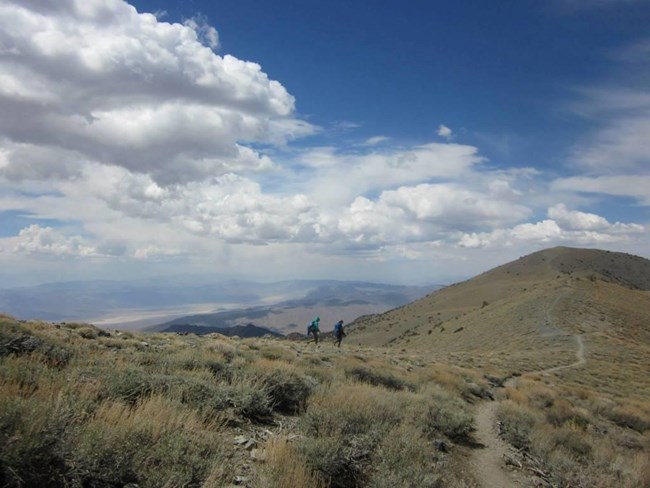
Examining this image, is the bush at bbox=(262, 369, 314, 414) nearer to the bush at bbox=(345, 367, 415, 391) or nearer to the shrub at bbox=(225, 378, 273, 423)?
the shrub at bbox=(225, 378, 273, 423)

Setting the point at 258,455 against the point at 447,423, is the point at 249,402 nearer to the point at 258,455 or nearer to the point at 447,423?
the point at 258,455

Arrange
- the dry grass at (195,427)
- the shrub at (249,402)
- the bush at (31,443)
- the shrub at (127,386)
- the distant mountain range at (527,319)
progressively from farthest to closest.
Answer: the distant mountain range at (527,319), the shrub at (249,402), the shrub at (127,386), the dry grass at (195,427), the bush at (31,443)

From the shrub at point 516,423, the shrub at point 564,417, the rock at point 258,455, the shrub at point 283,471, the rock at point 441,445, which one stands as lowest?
the shrub at point 564,417


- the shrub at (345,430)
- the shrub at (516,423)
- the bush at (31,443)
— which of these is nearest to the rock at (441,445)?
the shrub at (345,430)

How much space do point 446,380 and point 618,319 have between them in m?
55.1

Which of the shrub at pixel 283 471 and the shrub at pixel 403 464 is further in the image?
the shrub at pixel 403 464

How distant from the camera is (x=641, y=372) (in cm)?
3656

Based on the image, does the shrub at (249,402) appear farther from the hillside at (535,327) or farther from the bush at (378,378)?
the hillside at (535,327)

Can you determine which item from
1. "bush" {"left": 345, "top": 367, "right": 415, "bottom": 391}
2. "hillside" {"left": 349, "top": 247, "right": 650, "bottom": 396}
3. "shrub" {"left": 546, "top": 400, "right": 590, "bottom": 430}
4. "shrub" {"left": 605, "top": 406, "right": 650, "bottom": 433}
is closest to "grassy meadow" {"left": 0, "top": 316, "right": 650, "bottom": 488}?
"shrub" {"left": 546, "top": 400, "right": 590, "bottom": 430}

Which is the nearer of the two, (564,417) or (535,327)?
(564,417)

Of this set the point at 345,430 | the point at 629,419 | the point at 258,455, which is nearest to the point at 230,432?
the point at 258,455

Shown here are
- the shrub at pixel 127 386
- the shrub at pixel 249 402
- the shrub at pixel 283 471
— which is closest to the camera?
the shrub at pixel 283 471

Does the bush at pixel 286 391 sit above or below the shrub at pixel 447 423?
above

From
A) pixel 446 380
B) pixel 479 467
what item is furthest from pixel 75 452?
pixel 446 380
